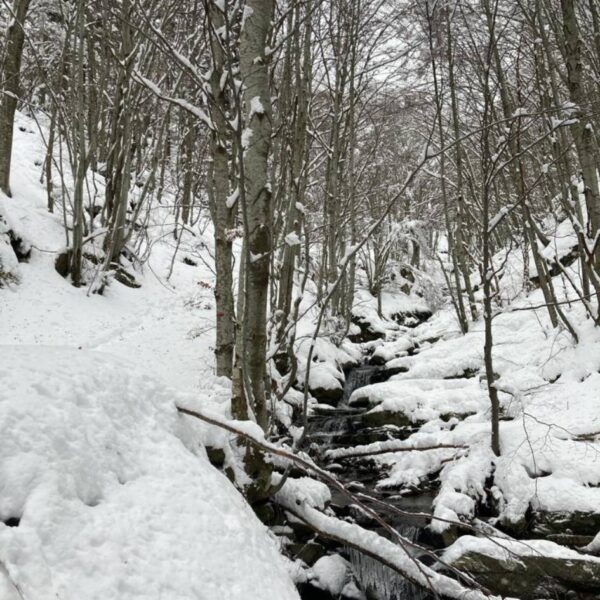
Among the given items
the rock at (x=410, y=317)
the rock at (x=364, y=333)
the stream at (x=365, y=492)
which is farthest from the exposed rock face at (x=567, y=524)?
the rock at (x=410, y=317)

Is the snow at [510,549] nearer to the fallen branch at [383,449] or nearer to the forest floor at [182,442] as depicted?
the forest floor at [182,442]

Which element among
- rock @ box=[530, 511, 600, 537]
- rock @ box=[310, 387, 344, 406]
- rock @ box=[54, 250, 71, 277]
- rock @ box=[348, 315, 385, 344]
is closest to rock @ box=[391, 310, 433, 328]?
rock @ box=[348, 315, 385, 344]

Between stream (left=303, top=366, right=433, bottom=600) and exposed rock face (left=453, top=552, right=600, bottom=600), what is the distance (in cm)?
56

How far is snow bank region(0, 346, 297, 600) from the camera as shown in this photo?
157 centimetres

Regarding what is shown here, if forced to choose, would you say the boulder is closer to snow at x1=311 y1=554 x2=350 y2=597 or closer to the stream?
the stream

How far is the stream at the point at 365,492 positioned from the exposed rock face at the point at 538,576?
1.83 feet

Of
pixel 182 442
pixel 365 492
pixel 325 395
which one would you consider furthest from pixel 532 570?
pixel 325 395

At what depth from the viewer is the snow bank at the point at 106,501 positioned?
1.57m

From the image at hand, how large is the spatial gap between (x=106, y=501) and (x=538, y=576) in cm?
359

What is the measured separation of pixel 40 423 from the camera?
6.33 ft

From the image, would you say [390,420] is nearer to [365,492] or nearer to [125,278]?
[365,492]

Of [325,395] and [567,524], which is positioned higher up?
[325,395]

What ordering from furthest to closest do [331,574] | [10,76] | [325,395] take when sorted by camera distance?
[325,395]
[10,76]
[331,574]

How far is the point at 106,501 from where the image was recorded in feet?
6.20
